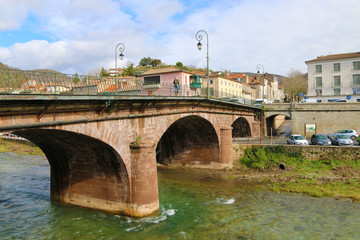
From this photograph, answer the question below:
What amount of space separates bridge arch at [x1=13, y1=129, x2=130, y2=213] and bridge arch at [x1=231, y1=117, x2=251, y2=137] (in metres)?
28.4

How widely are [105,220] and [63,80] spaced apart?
7847 millimetres

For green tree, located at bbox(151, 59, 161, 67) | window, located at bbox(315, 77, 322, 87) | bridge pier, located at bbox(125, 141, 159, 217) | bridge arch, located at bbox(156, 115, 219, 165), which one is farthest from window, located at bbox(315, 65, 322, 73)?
green tree, located at bbox(151, 59, 161, 67)

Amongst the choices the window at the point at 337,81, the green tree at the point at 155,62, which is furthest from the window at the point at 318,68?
the green tree at the point at 155,62

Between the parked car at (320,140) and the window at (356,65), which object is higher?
the window at (356,65)

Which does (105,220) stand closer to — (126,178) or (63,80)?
(126,178)

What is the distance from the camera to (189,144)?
30656 mm

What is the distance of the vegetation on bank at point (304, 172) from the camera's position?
2080 centimetres

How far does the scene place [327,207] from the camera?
17688 millimetres

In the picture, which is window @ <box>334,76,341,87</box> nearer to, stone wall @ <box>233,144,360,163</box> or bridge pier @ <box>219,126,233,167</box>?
stone wall @ <box>233,144,360,163</box>

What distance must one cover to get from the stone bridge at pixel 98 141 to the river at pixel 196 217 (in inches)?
40.5

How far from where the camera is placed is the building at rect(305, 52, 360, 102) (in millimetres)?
53594

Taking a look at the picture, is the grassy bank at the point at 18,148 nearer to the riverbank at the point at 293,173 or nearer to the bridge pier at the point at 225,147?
the riverbank at the point at 293,173

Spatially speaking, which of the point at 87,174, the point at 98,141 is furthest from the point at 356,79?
the point at 98,141

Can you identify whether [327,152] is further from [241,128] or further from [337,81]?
[337,81]
